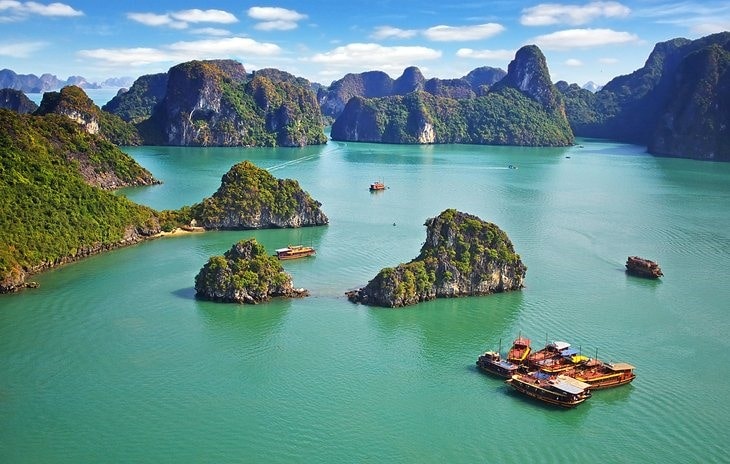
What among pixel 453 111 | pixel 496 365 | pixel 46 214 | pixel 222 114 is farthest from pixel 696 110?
pixel 46 214

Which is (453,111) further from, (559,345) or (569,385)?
(569,385)

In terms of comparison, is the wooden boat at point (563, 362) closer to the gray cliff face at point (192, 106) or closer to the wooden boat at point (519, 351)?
the wooden boat at point (519, 351)

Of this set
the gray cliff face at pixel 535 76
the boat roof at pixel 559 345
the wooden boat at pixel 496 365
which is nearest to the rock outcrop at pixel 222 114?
the gray cliff face at pixel 535 76

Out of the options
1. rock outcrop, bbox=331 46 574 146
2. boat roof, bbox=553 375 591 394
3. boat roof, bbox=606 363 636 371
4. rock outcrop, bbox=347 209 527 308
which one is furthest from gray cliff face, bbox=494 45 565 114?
boat roof, bbox=553 375 591 394

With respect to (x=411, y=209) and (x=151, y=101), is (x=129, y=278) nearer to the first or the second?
(x=411, y=209)

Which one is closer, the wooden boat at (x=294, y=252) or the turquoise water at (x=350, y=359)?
the turquoise water at (x=350, y=359)

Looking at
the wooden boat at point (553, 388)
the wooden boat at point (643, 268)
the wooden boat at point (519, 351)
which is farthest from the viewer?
the wooden boat at point (643, 268)

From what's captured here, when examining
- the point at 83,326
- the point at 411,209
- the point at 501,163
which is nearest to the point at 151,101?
the point at 501,163
